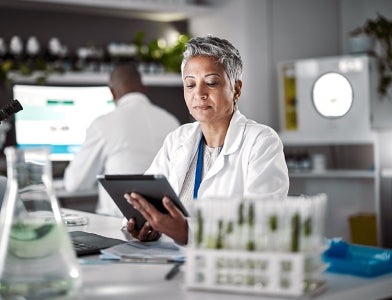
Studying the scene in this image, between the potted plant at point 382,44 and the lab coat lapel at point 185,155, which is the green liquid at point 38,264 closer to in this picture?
the lab coat lapel at point 185,155

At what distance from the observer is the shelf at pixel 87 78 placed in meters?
4.71

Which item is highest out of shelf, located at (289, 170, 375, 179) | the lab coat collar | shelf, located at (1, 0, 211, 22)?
shelf, located at (1, 0, 211, 22)

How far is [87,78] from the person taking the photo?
4969 millimetres

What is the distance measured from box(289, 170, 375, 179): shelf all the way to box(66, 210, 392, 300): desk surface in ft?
12.0

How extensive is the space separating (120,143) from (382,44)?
269 cm

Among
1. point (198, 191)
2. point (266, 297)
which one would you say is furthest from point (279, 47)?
point (266, 297)

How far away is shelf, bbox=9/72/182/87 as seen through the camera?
471 centimetres

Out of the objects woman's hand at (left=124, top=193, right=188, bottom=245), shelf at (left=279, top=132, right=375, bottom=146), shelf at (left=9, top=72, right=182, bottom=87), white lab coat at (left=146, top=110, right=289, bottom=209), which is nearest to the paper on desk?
woman's hand at (left=124, top=193, right=188, bottom=245)

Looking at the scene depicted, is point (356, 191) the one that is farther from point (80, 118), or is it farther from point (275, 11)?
point (80, 118)

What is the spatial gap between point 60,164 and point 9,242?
3164mm

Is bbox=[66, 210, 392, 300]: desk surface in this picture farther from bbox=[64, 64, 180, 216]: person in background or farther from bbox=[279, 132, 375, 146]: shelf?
bbox=[279, 132, 375, 146]: shelf

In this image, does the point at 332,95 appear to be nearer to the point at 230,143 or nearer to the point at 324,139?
the point at 324,139

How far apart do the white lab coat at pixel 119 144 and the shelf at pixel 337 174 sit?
1.81m

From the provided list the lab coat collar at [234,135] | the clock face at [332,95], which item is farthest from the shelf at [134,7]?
the lab coat collar at [234,135]
